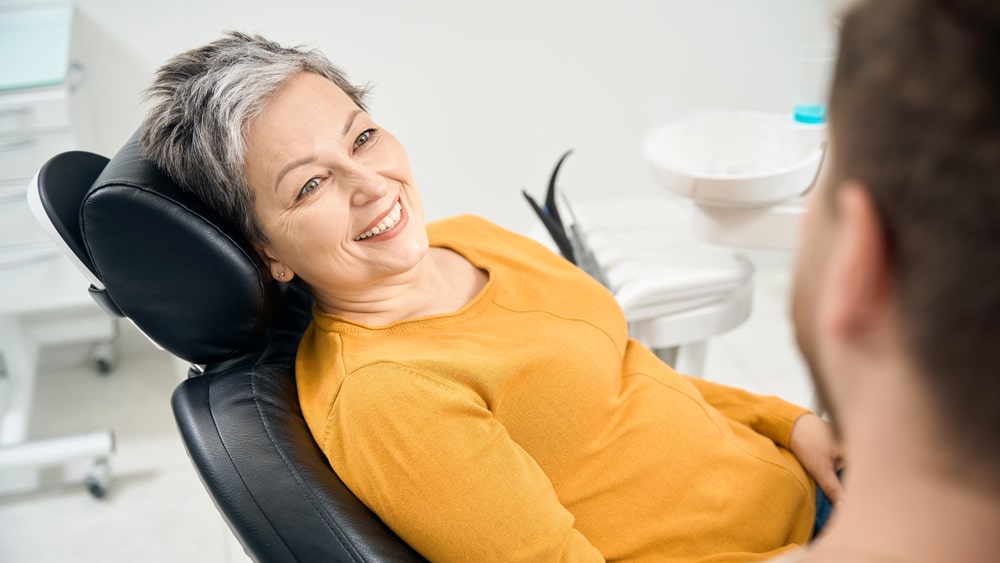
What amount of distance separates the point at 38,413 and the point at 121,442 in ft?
1.11

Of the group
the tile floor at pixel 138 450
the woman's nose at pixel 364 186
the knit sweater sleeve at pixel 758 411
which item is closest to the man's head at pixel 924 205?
the woman's nose at pixel 364 186

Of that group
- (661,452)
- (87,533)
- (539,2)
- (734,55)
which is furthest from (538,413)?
(734,55)

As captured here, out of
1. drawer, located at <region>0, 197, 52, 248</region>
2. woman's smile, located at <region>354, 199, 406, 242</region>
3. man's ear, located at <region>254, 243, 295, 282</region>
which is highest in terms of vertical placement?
woman's smile, located at <region>354, 199, 406, 242</region>

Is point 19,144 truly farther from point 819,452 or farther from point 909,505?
point 909,505

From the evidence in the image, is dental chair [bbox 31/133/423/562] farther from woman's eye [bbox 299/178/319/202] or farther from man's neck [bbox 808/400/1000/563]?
man's neck [bbox 808/400/1000/563]

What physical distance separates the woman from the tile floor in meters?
1.24

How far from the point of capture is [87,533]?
226 cm

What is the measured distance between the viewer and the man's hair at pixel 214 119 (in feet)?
3.78

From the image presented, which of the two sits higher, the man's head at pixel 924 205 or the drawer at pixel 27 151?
the man's head at pixel 924 205

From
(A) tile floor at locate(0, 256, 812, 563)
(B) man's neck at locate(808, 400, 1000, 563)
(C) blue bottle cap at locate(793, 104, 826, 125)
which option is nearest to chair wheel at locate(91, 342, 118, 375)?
(A) tile floor at locate(0, 256, 812, 563)

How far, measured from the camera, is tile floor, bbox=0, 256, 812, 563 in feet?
7.28

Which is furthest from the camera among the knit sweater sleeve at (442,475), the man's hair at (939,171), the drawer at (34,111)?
the drawer at (34,111)

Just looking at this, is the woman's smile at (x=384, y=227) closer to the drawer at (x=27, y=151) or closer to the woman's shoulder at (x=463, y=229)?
the woman's shoulder at (x=463, y=229)

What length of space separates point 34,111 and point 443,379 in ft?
4.97
